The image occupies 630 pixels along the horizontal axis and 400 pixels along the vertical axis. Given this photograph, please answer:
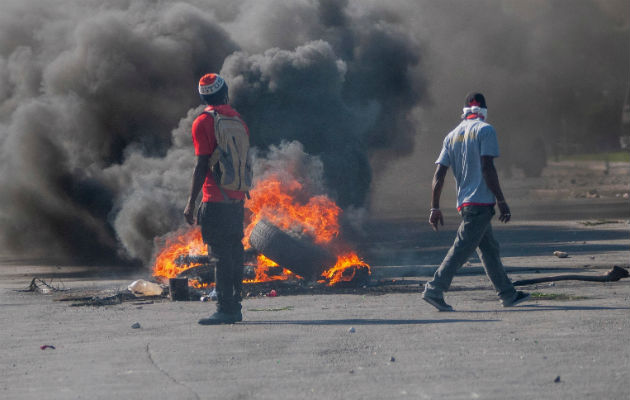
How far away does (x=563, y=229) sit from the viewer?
18719 mm

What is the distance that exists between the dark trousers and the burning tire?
3029mm

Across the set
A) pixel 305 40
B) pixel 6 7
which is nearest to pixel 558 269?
pixel 305 40

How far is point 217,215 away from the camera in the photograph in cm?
752

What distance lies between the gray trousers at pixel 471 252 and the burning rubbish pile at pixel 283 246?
2.64 m

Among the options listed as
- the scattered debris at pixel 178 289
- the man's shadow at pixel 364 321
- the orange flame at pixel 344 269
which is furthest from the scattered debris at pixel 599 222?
the man's shadow at pixel 364 321

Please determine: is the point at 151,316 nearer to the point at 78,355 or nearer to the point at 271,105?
the point at 78,355

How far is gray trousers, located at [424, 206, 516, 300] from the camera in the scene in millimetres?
7668

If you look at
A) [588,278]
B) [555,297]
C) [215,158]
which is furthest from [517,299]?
[215,158]

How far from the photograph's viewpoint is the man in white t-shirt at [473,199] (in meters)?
7.66

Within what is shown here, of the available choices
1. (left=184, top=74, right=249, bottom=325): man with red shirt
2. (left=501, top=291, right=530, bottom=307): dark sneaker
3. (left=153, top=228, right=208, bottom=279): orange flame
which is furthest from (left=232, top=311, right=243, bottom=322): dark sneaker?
(left=153, top=228, right=208, bottom=279): orange flame

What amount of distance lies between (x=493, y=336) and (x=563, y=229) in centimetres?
1285

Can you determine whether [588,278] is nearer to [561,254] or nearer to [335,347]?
[561,254]

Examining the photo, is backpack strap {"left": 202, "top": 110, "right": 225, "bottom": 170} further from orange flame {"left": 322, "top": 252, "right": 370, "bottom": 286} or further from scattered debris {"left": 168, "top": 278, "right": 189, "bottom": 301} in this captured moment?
orange flame {"left": 322, "top": 252, "right": 370, "bottom": 286}

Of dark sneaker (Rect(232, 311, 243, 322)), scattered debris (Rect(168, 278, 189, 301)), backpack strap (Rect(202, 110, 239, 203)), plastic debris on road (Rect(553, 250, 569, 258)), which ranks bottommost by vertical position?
dark sneaker (Rect(232, 311, 243, 322))
